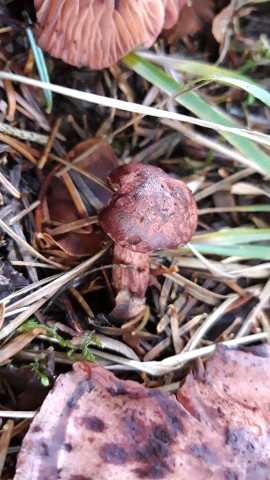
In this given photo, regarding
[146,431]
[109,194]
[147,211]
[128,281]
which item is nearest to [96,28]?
[109,194]

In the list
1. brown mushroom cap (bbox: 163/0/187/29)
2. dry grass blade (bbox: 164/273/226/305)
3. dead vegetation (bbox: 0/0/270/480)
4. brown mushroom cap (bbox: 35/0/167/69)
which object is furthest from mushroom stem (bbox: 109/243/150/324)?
brown mushroom cap (bbox: 163/0/187/29)

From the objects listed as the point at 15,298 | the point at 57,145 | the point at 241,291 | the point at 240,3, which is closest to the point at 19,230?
the point at 15,298

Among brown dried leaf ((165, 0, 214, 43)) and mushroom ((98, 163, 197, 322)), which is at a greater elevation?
brown dried leaf ((165, 0, 214, 43))

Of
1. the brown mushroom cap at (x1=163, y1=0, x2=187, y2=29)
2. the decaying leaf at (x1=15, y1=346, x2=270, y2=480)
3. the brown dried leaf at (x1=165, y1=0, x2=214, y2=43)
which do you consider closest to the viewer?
the decaying leaf at (x1=15, y1=346, x2=270, y2=480)

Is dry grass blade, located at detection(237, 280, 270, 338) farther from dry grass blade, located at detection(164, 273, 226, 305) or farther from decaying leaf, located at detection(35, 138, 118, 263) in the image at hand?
decaying leaf, located at detection(35, 138, 118, 263)

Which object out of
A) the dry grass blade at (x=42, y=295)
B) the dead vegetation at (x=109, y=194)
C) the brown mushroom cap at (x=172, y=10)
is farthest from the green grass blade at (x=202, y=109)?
the dry grass blade at (x=42, y=295)
